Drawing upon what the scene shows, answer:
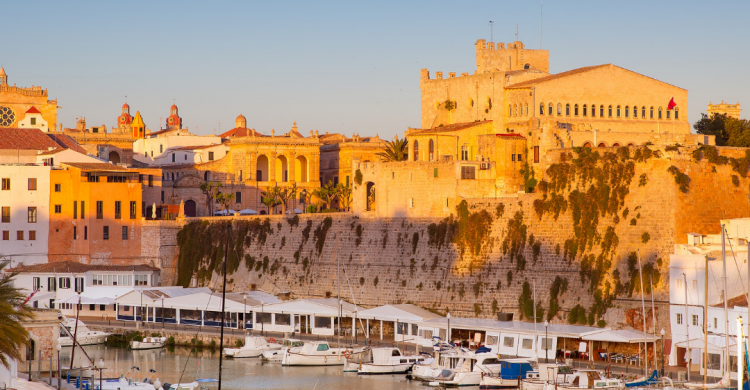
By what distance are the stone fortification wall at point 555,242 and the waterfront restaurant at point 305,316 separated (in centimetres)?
227

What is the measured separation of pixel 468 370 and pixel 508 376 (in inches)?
67.3

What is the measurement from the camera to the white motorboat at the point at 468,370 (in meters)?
40.3

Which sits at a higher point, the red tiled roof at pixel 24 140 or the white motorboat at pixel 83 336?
the red tiled roof at pixel 24 140

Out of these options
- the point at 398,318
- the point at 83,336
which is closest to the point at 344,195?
the point at 83,336

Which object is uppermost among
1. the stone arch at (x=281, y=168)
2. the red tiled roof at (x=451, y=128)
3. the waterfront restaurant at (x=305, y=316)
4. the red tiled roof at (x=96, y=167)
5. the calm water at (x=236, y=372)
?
the red tiled roof at (x=451, y=128)

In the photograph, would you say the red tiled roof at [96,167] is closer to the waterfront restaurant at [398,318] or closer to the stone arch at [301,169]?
the stone arch at [301,169]

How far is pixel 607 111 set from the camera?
5341cm

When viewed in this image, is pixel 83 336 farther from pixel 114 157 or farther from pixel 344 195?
pixel 114 157

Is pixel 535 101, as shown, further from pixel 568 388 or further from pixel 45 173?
Answer: pixel 45 173

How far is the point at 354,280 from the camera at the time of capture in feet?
178

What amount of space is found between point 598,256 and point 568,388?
9.69m

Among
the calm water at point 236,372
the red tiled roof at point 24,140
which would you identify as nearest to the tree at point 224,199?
the red tiled roof at point 24,140

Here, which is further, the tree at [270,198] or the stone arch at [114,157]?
the stone arch at [114,157]

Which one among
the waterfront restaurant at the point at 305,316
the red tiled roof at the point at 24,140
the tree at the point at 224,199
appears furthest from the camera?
the tree at the point at 224,199
